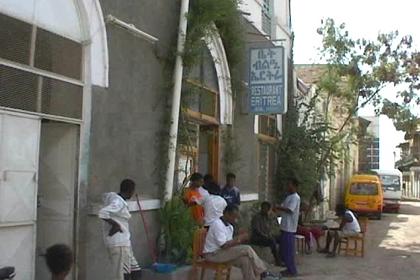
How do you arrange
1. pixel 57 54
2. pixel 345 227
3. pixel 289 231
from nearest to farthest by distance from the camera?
pixel 57 54 → pixel 289 231 → pixel 345 227

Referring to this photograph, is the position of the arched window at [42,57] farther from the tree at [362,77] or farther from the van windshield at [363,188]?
the van windshield at [363,188]

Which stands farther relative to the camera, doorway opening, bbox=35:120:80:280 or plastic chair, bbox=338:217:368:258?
plastic chair, bbox=338:217:368:258

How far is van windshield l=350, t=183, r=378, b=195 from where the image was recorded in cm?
2886

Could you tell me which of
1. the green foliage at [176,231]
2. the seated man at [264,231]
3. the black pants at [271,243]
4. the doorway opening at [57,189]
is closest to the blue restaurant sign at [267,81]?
the seated man at [264,231]

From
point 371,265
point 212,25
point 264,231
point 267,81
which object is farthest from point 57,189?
point 371,265

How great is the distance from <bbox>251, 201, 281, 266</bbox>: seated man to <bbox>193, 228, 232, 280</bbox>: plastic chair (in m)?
2.71

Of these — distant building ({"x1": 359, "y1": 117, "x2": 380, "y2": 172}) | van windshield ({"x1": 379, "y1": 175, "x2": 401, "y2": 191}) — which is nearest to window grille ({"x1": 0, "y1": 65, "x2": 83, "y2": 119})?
van windshield ({"x1": 379, "y1": 175, "x2": 401, "y2": 191})

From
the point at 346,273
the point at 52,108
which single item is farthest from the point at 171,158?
the point at 346,273

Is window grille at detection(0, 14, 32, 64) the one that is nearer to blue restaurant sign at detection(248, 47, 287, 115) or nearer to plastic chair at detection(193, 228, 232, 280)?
plastic chair at detection(193, 228, 232, 280)

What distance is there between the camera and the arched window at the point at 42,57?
664 cm

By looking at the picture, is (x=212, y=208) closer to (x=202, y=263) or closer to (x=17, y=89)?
(x=202, y=263)

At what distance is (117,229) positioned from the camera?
7086mm

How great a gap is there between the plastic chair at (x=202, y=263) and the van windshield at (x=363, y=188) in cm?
2104

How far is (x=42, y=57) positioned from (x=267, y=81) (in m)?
6.80
